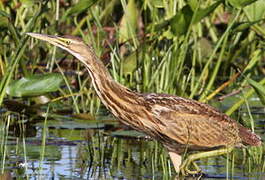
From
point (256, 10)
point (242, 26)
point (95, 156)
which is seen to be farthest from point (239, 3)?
point (95, 156)

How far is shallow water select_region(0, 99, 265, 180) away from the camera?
5117 millimetres

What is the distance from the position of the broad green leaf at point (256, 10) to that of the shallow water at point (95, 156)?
2.58 ft

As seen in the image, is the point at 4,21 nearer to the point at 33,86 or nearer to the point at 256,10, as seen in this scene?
the point at 33,86

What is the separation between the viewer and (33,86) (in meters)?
6.00

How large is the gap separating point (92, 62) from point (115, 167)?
649mm

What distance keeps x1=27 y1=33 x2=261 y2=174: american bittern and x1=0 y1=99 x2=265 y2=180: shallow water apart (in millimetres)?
123

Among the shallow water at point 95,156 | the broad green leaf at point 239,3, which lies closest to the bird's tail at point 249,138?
the shallow water at point 95,156

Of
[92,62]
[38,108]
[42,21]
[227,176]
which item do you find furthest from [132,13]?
[227,176]

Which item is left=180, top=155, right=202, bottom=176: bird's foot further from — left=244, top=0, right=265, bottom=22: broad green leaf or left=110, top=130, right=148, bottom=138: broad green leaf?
left=244, top=0, right=265, bottom=22: broad green leaf

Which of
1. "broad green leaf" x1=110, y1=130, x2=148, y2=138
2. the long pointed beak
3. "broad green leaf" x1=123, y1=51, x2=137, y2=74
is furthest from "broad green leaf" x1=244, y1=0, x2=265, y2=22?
the long pointed beak

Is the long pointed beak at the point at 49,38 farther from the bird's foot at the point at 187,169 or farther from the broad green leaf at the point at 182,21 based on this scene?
the broad green leaf at the point at 182,21

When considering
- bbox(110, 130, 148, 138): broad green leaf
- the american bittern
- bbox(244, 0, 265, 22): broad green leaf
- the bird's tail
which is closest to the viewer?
the american bittern

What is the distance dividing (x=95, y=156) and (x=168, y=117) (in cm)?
53

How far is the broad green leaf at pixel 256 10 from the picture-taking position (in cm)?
638
